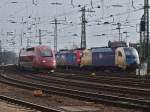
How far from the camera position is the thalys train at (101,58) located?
48.4 meters

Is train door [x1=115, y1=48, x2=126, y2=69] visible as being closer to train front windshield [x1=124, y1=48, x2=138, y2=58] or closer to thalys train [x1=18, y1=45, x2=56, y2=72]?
train front windshield [x1=124, y1=48, x2=138, y2=58]

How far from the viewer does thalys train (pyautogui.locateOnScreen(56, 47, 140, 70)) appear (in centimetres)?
4838

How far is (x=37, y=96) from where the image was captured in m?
21.2

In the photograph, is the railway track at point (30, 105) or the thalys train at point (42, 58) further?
the thalys train at point (42, 58)

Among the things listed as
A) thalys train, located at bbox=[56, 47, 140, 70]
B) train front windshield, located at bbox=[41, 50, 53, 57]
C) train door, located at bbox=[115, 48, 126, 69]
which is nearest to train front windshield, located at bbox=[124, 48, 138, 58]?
thalys train, located at bbox=[56, 47, 140, 70]

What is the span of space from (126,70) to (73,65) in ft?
45.3

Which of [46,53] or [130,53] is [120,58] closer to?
[130,53]

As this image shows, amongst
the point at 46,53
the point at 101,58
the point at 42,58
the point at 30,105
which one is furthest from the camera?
the point at 101,58

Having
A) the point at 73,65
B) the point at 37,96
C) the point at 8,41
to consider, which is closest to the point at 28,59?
the point at 73,65

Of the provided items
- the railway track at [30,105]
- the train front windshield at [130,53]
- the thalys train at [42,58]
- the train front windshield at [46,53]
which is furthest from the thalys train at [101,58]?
the railway track at [30,105]

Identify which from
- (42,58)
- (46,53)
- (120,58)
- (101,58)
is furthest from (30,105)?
(101,58)

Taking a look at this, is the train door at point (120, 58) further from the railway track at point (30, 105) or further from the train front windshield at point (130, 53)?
the railway track at point (30, 105)

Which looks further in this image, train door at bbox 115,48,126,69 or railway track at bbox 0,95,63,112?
train door at bbox 115,48,126,69

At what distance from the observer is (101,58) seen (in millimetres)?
52125
